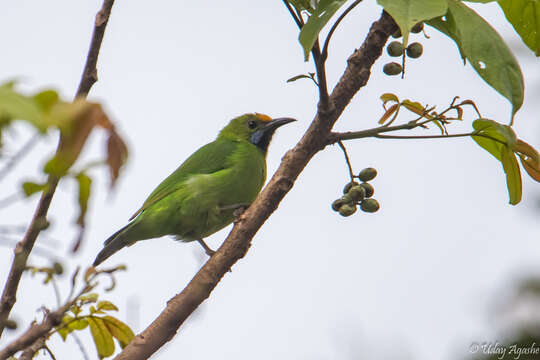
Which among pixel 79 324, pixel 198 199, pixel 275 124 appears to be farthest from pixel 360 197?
→ pixel 275 124

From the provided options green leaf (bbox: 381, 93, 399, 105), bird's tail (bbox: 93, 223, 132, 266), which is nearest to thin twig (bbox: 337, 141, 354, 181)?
green leaf (bbox: 381, 93, 399, 105)

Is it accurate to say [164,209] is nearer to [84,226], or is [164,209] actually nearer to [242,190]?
[242,190]

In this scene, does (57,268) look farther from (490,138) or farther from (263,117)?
(263,117)

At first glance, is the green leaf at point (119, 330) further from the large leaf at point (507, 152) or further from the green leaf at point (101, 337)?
the large leaf at point (507, 152)

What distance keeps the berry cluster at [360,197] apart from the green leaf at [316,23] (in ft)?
2.87

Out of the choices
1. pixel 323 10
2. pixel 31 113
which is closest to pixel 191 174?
pixel 323 10

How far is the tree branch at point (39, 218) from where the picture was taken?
1732mm

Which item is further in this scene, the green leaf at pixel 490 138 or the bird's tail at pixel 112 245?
the bird's tail at pixel 112 245

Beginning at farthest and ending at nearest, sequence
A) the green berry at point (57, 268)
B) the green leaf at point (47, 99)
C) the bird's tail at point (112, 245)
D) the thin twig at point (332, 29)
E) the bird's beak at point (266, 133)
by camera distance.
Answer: the bird's beak at point (266, 133)
the bird's tail at point (112, 245)
the thin twig at point (332, 29)
the green berry at point (57, 268)
the green leaf at point (47, 99)

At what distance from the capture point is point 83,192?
1.09 m

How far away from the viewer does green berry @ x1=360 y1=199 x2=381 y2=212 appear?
258 cm

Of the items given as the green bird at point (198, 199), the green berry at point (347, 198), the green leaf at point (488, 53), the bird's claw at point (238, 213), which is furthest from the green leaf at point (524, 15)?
the green bird at point (198, 199)

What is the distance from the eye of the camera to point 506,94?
178 cm

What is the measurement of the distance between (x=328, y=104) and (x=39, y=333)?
4.16 feet
